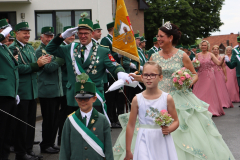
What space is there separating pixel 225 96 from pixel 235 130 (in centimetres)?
480

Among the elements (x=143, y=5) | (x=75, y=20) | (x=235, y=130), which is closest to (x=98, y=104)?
(x=235, y=130)

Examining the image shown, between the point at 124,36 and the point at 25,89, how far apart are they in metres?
2.20

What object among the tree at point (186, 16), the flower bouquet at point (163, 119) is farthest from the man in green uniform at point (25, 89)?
the tree at point (186, 16)

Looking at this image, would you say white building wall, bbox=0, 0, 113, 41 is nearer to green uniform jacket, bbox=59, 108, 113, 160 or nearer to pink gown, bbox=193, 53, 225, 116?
pink gown, bbox=193, 53, 225, 116

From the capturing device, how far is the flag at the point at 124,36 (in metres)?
7.10

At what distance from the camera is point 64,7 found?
2203 cm

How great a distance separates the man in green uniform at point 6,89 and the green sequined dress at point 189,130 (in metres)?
1.66

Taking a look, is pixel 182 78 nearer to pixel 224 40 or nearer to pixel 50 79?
pixel 50 79

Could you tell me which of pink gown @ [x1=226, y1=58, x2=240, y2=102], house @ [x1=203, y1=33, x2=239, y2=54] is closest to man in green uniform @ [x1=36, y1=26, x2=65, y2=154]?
pink gown @ [x1=226, y1=58, x2=240, y2=102]

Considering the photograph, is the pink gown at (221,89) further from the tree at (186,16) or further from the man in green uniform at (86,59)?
the tree at (186,16)

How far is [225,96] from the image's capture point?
13.5 m

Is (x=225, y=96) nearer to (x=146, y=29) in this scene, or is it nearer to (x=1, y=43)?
(x=1, y=43)

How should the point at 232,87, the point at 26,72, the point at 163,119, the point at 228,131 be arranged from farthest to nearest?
the point at 232,87
the point at 228,131
the point at 26,72
the point at 163,119

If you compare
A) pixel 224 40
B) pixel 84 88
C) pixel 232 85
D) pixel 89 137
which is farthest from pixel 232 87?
pixel 224 40
